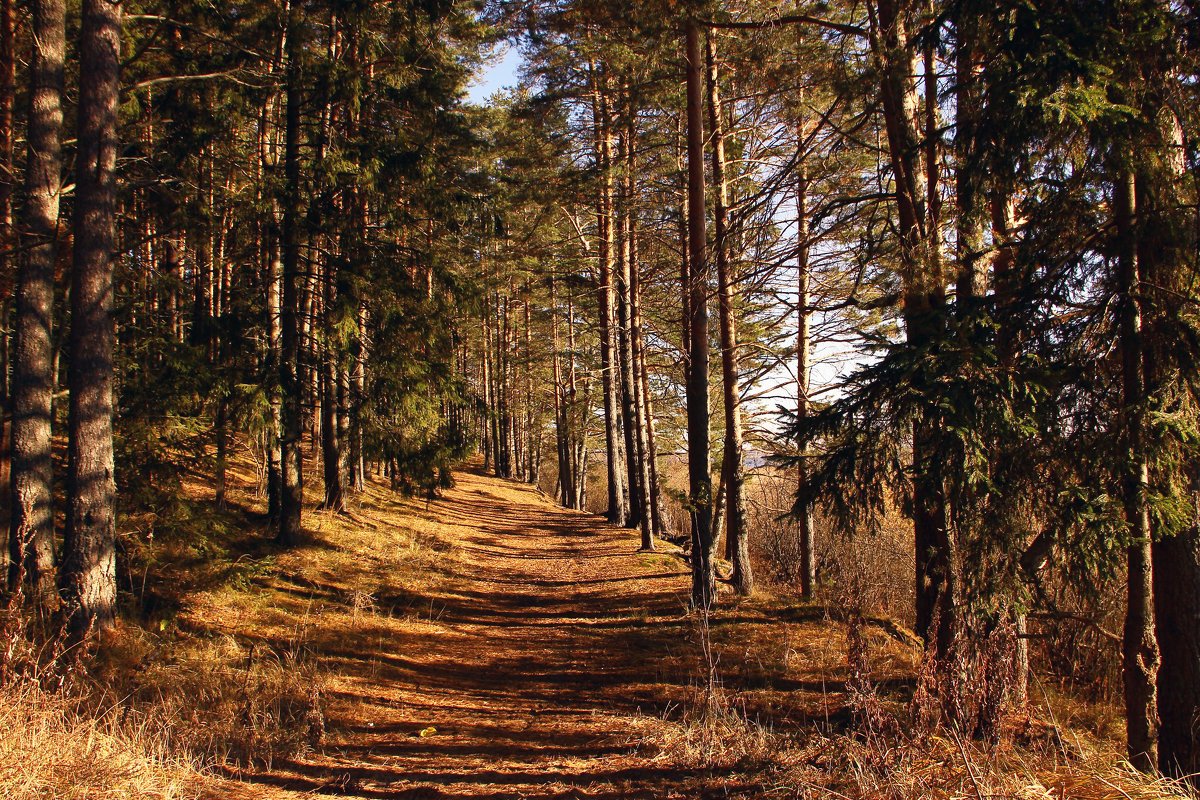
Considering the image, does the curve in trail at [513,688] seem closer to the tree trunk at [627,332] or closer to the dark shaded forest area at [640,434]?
the dark shaded forest area at [640,434]

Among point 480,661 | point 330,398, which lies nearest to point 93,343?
point 330,398

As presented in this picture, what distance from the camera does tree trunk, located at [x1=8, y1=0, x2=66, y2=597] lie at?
645 cm

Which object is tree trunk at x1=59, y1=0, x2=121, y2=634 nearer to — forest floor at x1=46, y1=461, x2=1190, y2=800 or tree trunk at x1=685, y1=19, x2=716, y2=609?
forest floor at x1=46, y1=461, x2=1190, y2=800

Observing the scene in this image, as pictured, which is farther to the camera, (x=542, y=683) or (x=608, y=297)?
(x=608, y=297)

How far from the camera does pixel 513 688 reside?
717 cm

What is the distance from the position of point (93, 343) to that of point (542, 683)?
5.78 m

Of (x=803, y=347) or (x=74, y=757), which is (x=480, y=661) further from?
(x=803, y=347)

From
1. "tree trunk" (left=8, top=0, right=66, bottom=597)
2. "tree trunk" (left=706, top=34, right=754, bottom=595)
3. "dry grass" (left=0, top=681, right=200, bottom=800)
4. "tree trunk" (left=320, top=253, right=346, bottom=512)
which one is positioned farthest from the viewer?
"tree trunk" (left=320, top=253, right=346, bottom=512)

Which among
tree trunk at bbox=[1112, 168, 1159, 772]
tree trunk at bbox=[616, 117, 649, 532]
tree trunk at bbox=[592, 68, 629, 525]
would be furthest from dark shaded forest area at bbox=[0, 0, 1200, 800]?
tree trunk at bbox=[592, 68, 629, 525]

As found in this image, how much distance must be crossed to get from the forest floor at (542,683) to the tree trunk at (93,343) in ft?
2.89

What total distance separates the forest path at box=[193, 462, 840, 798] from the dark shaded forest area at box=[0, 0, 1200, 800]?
0.20ft

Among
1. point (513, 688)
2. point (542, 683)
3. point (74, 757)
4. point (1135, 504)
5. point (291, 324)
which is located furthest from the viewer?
point (291, 324)

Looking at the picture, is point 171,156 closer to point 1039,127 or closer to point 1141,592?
point 1039,127

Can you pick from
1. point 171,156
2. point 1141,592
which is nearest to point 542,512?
point 171,156
